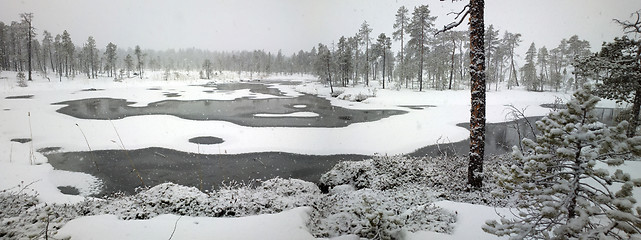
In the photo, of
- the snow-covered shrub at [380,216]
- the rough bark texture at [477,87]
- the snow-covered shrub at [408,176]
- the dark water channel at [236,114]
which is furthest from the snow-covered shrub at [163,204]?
the dark water channel at [236,114]

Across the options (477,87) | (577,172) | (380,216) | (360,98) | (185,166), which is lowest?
(185,166)

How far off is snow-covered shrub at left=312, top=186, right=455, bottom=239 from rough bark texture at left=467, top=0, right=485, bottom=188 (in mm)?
1660

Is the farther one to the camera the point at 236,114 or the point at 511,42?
the point at 511,42

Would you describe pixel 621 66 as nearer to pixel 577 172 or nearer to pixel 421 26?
pixel 577 172

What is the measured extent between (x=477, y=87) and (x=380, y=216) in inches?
194

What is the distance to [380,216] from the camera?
4.83 metres

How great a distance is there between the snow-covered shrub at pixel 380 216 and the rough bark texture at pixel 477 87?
65.4 inches

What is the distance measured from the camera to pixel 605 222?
544 centimetres

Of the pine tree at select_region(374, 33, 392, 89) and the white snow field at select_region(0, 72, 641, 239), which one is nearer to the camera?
the white snow field at select_region(0, 72, 641, 239)

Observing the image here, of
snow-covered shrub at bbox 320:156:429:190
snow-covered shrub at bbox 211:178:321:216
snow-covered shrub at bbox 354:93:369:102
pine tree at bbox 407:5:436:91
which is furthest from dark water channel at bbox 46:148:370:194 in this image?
pine tree at bbox 407:5:436:91

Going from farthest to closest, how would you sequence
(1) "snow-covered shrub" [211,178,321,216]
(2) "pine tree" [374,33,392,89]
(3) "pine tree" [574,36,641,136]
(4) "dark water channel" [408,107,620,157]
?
(2) "pine tree" [374,33,392,89] → (4) "dark water channel" [408,107,620,157] → (3) "pine tree" [574,36,641,136] → (1) "snow-covered shrub" [211,178,321,216]

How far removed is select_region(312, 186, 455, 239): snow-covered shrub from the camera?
4.84 meters

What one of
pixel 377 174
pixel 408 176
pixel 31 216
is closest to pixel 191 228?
pixel 31 216

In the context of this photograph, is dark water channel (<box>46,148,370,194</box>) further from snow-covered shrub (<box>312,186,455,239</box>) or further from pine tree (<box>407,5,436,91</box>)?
pine tree (<box>407,5,436,91</box>)
